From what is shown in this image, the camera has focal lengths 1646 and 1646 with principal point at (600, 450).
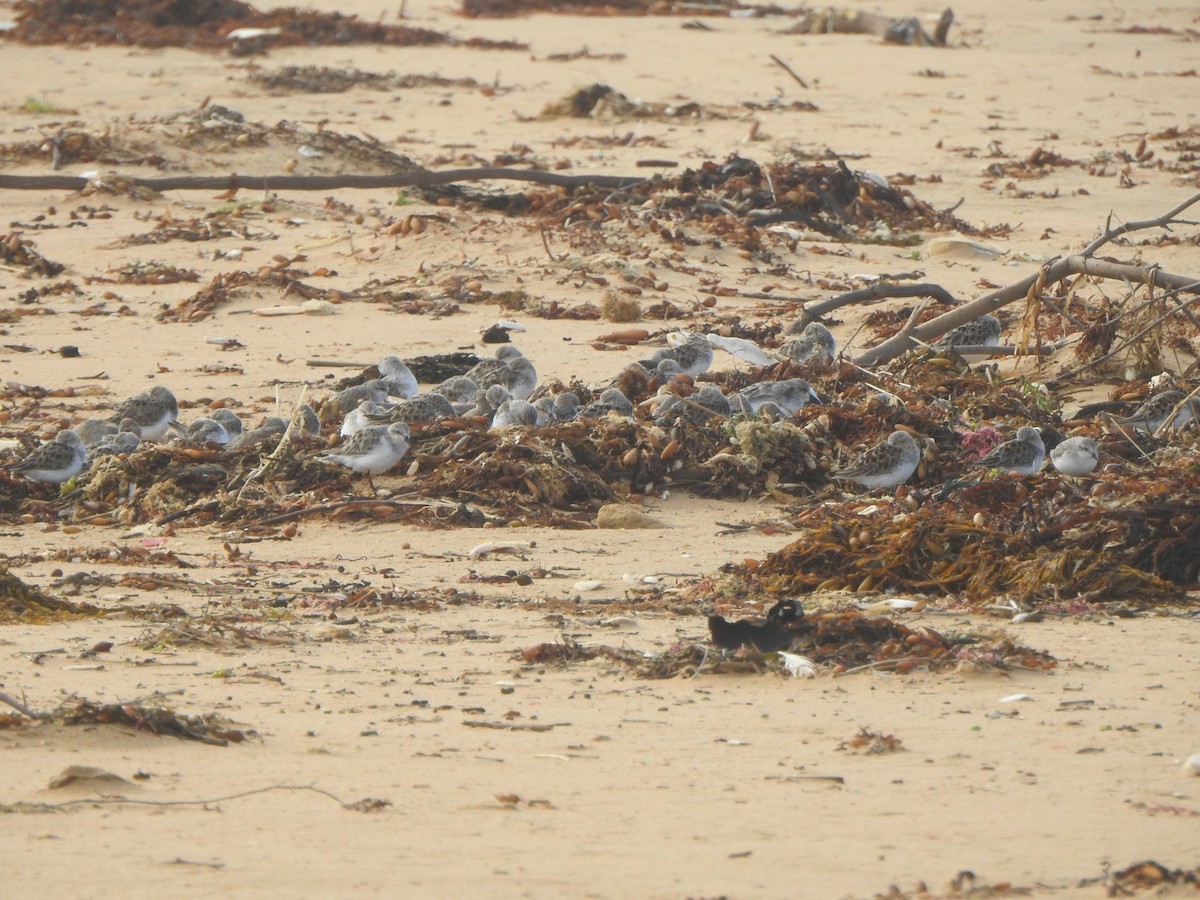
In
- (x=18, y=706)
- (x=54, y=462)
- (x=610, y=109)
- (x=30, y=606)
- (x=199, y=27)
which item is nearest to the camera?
(x=18, y=706)

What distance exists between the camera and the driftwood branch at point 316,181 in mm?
13484

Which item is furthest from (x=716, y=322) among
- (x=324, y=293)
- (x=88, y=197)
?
(x=88, y=197)

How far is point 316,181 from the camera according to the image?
13.7 metres

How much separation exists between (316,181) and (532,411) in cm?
613

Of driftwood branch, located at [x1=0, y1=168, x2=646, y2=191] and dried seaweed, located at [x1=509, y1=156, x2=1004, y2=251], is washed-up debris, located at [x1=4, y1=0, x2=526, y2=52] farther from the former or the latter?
dried seaweed, located at [x1=509, y1=156, x2=1004, y2=251]

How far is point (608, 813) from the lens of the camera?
150 inches

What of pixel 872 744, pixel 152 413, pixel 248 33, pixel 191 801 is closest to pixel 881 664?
pixel 872 744

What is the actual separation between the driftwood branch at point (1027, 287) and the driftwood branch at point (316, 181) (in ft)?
15.7

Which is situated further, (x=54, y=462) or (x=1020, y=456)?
(x=54, y=462)

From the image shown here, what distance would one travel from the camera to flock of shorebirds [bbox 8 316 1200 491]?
7480 millimetres

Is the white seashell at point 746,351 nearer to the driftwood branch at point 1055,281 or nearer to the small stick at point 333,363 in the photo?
the driftwood branch at point 1055,281

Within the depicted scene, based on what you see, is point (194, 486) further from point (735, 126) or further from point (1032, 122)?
point (1032, 122)

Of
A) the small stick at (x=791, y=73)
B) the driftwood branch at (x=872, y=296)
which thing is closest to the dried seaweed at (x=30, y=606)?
the driftwood branch at (x=872, y=296)

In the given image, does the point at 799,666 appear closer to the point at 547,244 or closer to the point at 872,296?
the point at 872,296
